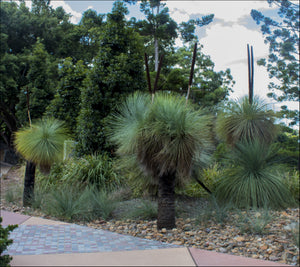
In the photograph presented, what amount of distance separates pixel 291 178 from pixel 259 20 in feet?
55.3

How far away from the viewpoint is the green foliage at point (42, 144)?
260 inches

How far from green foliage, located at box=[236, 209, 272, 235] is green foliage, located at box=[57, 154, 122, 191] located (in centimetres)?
322

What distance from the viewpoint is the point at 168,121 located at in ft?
15.8

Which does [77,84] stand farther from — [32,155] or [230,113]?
[230,113]

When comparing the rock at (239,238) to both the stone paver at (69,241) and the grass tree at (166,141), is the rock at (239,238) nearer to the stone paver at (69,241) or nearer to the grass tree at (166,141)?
the stone paver at (69,241)

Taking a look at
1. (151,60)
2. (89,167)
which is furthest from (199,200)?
(151,60)

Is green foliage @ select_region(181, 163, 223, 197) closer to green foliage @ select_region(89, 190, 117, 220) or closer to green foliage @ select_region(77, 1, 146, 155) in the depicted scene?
green foliage @ select_region(89, 190, 117, 220)

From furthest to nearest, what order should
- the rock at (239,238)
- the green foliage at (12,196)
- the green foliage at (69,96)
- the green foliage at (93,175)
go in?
the green foliage at (69,96)
the green foliage at (12,196)
the green foliage at (93,175)
the rock at (239,238)

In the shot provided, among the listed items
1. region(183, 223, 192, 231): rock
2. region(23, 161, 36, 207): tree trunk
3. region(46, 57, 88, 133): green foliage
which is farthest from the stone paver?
region(46, 57, 88, 133): green foliage

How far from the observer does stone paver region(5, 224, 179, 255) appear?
13.5 ft

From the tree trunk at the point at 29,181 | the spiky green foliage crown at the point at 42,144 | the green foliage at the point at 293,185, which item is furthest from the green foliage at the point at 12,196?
the green foliage at the point at 293,185

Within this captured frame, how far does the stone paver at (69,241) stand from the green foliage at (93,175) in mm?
2181

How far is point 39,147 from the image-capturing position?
6.62 metres

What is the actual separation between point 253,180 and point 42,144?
4.38m
